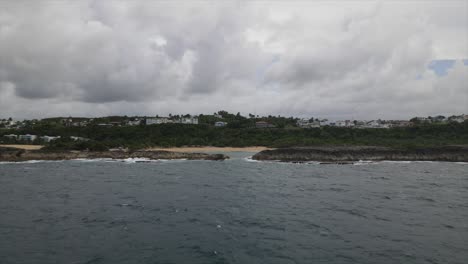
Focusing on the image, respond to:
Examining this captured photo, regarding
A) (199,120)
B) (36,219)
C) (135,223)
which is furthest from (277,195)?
(199,120)

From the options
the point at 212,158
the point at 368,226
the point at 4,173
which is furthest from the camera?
the point at 212,158

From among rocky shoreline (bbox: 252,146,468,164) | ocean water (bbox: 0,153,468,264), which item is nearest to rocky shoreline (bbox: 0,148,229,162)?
rocky shoreline (bbox: 252,146,468,164)

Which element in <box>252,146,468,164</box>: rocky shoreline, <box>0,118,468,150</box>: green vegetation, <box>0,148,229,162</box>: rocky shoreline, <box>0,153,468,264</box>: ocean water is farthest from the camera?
<box>0,118,468,150</box>: green vegetation

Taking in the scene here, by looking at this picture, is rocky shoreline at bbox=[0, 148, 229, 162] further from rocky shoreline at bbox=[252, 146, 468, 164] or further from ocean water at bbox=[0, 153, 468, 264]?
ocean water at bbox=[0, 153, 468, 264]

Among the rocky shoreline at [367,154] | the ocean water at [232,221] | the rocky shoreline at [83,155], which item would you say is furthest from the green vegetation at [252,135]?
the ocean water at [232,221]

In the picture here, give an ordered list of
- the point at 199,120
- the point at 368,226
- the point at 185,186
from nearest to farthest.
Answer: the point at 368,226 < the point at 185,186 < the point at 199,120

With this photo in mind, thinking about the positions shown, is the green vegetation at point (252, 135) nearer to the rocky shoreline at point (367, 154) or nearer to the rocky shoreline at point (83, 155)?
the rocky shoreline at point (83, 155)

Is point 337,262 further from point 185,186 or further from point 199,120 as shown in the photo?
point 199,120

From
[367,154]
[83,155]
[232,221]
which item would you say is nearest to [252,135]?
[367,154]
